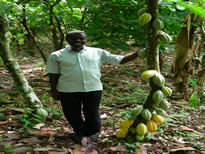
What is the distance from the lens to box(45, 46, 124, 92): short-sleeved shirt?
2225mm

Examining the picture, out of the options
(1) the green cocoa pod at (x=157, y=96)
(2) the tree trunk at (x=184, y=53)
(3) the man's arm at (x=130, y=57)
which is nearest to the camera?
(1) the green cocoa pod at (x=157, y=96)

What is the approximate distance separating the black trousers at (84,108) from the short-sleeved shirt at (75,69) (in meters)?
0.09

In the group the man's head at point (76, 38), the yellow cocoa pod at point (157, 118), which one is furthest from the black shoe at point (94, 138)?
the man's head at point (76, 38)

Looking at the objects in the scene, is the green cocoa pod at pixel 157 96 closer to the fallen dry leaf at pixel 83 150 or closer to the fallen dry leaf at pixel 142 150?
the fallen dry leaf at pixel 142 150

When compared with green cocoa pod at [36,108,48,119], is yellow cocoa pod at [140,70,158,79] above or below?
above

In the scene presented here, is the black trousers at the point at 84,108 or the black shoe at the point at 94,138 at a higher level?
the black trousers at the point at 84,108

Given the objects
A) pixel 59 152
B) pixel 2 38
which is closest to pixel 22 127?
pixel 59 152

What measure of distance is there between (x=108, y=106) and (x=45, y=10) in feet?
7.68

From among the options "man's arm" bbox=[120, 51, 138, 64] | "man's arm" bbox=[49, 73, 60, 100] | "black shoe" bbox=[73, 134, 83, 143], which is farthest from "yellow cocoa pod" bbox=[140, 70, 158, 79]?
"black shoe" bbox=[73, 134, 83, 143]

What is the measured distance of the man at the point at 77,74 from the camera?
223 centimetres

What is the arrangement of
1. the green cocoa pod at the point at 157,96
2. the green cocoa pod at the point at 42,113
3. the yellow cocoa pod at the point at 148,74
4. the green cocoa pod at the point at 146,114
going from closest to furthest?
the yellow cocoa pod at the point at 148,74, the green cocoa pod at the point at 157,96, the green cocoa pod at the point at 146,114, the green cocoa pod at the point at 42,113

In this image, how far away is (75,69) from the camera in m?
2.22

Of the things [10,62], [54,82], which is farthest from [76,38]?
[10,62]

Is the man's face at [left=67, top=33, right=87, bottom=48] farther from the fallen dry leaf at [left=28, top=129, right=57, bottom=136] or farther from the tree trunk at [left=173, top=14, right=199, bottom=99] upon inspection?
the tree trunk at [left=173, top=14, right=199, bottom=99]
